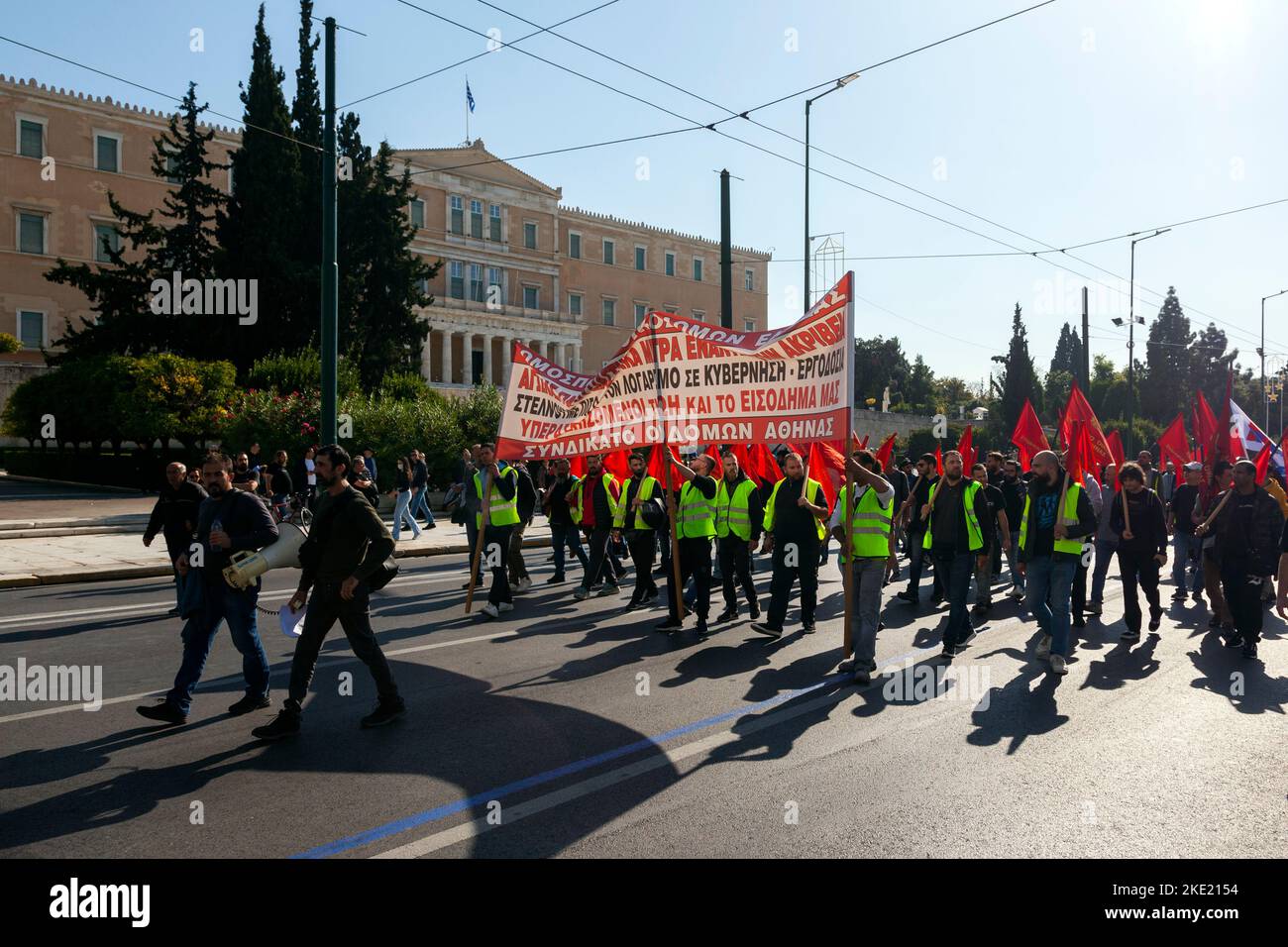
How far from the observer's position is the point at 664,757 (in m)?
5.55

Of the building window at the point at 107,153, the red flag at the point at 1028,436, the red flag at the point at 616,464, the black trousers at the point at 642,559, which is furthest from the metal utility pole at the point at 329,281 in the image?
the building window at the point at 107,153

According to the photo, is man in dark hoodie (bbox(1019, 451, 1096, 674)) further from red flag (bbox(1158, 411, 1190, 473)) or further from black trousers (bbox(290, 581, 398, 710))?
red flag (bbox(1158, 411, 1190, 473))

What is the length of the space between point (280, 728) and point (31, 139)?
52437mm

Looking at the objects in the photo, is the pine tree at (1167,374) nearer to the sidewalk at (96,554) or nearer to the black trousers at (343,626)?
the sidewalk at (96,554)

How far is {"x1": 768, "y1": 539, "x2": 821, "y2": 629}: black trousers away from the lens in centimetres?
928

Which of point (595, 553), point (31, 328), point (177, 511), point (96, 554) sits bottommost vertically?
point (96, 554)

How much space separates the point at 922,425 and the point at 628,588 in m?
56.9

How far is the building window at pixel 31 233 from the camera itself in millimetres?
47312

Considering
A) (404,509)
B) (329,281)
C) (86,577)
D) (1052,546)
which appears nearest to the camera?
(1052,546)

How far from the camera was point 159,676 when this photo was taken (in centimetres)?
735

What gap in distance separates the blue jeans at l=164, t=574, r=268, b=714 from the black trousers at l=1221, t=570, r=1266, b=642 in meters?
8.06

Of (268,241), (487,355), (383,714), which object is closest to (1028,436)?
(383,714)

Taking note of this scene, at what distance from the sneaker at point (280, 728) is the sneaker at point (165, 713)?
60cm

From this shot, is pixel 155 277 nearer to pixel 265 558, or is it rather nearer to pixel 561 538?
pixel 561 538
